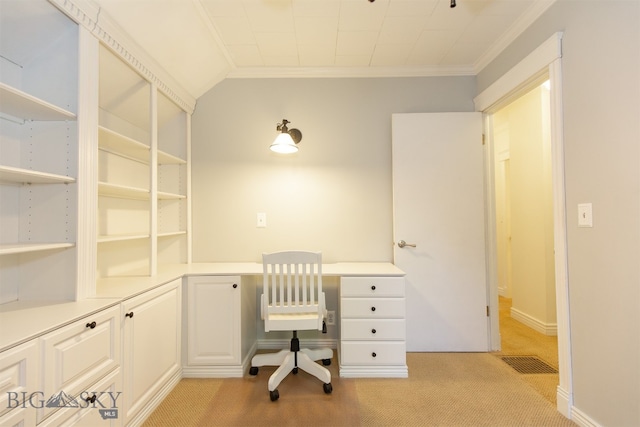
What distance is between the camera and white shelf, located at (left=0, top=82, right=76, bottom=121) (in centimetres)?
114

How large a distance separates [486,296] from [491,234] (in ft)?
1.79

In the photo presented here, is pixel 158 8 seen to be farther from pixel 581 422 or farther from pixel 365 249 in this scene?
pixel 581 422

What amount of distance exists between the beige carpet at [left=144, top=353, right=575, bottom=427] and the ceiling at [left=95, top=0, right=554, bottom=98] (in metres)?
2.33

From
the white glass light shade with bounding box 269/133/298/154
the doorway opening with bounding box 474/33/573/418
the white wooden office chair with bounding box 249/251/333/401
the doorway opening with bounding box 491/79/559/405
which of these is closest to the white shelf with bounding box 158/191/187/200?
the white glass light shade with bounding box 269/133/298/154

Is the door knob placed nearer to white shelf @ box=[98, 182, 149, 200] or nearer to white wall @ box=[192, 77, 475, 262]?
white wall @ box=[192, 77, 475, 262]

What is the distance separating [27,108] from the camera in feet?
4.20

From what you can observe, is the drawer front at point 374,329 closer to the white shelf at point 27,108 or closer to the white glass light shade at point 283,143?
the white glass light shade at point 283,143

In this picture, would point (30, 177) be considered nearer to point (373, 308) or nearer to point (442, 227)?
point (373, 308)

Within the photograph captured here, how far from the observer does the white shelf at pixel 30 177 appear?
1.14 m

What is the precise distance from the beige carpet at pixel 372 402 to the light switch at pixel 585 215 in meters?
1.13

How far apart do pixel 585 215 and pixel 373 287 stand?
1.29 m

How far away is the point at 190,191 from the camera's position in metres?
2.59

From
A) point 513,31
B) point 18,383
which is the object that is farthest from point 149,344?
point 513,31

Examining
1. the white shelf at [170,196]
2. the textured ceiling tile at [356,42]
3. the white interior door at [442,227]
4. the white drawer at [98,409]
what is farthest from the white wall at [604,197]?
the white shelf at [170,196]
